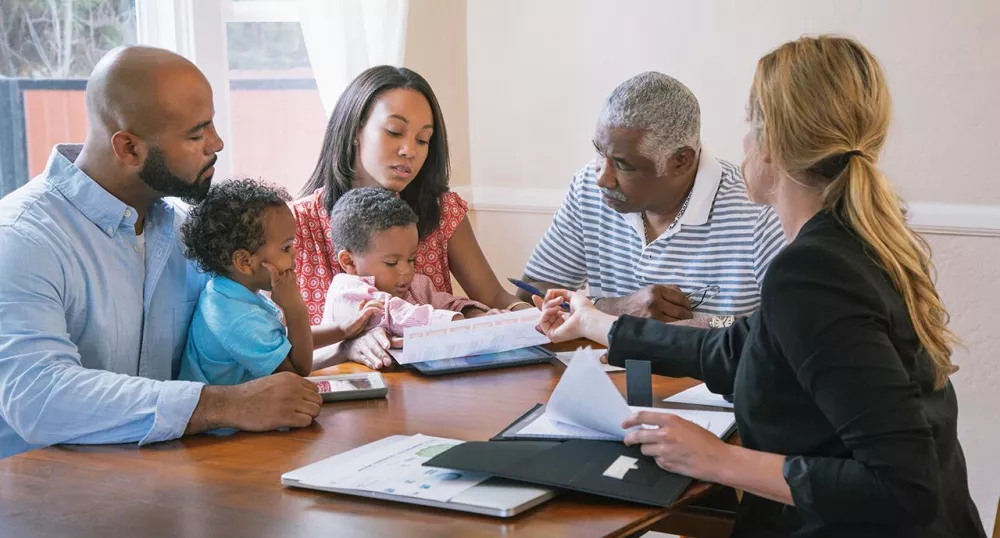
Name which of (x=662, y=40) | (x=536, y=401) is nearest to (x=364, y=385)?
(x=536, y=401)

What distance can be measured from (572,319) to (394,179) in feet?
2.70

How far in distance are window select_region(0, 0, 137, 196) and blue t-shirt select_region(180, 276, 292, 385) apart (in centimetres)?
128

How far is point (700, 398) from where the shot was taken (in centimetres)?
189

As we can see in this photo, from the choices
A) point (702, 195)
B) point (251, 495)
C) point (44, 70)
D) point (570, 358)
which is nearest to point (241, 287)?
point (251, 495)

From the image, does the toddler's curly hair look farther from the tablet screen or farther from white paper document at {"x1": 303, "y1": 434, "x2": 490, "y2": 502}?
white paper document at {"x1": 303, "y1": 434, "x2": 490, "y2": 502}

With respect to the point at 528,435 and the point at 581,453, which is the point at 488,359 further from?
the point at 581,453

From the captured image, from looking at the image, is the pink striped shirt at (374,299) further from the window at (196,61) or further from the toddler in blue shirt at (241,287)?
the window at (196,61)

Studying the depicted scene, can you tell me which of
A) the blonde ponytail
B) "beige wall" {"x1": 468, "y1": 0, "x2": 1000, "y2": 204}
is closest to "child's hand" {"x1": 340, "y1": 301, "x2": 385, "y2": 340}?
the blonde ponytail

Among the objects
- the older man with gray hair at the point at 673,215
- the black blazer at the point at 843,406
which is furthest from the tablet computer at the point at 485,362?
the black blazer at the point at 843,406

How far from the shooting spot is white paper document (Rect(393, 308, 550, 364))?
7.08 ft

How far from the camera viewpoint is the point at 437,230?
2910 millimetres

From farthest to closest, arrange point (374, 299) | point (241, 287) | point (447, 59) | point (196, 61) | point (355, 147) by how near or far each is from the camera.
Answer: point (447, 59) < point (196, 61) < point (355, 147) < point (374, 299) < point (241, 287)

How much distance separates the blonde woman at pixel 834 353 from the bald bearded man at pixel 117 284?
742mm

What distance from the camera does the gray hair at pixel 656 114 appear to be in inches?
98.4
